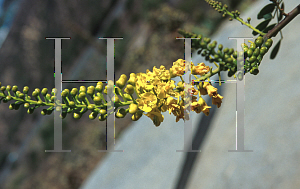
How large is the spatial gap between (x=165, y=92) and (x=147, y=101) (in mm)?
54

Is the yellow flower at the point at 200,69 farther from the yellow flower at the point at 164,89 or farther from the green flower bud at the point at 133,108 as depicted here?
the green flower bud at the point at 133,108

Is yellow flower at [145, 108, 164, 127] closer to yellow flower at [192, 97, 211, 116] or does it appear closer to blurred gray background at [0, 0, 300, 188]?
yellow flower at [192, 97, 211, 116]

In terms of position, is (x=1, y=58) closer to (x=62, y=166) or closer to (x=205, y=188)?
(x=62, y=166)

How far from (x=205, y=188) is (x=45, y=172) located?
3833 millimetres

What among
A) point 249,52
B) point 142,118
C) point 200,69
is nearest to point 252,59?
point 249,52

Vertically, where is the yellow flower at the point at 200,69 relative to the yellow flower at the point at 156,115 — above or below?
above

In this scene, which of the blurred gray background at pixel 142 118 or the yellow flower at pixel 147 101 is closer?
the yellow flower at pixel 147 101

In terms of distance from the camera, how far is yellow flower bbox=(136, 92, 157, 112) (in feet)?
1.82

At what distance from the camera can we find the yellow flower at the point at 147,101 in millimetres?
555

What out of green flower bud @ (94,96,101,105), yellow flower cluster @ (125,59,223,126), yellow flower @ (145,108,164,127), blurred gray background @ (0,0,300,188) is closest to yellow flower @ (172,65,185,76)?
yellow flower cluster @ (125,59,223,126)

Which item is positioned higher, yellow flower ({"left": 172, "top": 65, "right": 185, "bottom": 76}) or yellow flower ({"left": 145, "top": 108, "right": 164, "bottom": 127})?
yellow flower ({"left": 172, "top": 65, "right": 185, "bottom": 76})

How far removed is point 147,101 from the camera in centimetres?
56

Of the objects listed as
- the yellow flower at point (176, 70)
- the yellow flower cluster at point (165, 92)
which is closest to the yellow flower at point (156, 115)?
the yellow flower cluster at point (165, 92)

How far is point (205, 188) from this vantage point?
1.71m
